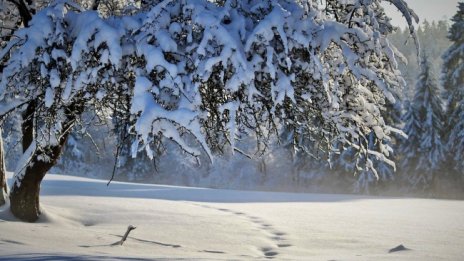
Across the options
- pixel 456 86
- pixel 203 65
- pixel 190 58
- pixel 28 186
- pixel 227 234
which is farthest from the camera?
pixel 456 86

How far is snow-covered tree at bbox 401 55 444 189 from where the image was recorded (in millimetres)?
35500

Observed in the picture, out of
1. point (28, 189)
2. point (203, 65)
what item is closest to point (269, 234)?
point (28, 189)

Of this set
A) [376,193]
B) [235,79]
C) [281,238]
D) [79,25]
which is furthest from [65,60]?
[376,193]

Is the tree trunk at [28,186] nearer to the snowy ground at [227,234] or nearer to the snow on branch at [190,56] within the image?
the snowy ground at [227,234]

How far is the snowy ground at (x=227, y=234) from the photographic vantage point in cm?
679

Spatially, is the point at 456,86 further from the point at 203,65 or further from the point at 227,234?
the point at 203,65

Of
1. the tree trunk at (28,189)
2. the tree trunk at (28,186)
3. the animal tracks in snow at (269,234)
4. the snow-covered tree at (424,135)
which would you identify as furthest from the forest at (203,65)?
the snow-covered tree at (424,135)

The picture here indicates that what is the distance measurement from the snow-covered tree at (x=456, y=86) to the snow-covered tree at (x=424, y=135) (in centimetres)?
140

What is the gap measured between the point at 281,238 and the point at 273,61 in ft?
16.2

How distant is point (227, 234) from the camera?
9625 mm

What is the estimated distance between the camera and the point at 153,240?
27.6ft

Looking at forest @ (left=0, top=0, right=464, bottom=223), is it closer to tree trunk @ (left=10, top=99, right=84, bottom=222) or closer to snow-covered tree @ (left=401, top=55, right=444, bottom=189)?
tree trunk @ (left=10, top=99, right=84, bottom=222)

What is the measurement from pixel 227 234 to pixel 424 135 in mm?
29797

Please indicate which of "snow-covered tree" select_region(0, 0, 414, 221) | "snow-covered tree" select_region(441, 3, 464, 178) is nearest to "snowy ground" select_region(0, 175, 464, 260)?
"snow-covered tree" select_region(0, 0, 414, 221)
